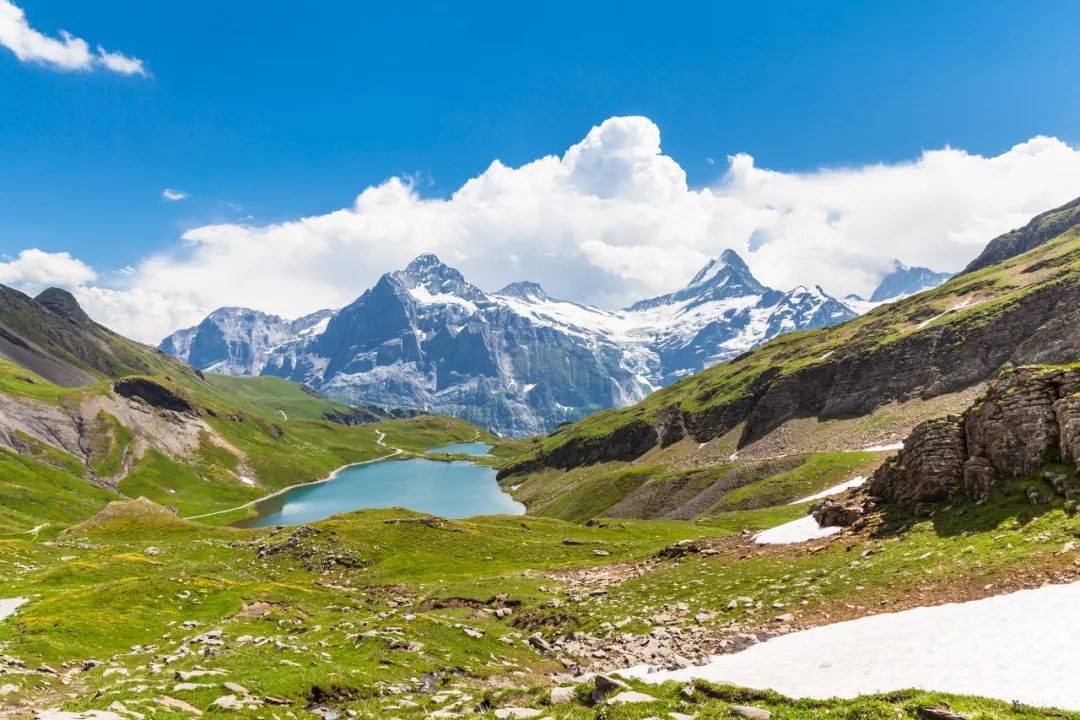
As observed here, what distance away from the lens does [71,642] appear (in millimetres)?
33188

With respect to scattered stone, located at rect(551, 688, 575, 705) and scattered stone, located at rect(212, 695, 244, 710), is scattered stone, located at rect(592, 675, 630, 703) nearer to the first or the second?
scattered stone, located at rect(551, 688, 575, 705)

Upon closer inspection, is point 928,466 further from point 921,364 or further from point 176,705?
point 921,364

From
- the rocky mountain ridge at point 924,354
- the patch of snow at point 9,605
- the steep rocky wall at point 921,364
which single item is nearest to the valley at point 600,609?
the patch of snow at point 9,605

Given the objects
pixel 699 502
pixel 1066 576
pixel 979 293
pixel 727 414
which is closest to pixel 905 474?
pixel 1066 576

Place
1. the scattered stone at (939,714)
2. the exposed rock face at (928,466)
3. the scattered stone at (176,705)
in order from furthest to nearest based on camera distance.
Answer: the exposed rock face at (928,466), the scattered stone at (176,705), the scattered stone at (939,714)

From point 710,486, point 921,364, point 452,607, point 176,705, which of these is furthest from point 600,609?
point 921,364

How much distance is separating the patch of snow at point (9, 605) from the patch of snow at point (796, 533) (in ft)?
180

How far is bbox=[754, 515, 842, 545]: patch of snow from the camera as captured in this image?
4538 centimetres

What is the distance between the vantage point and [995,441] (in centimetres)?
3619

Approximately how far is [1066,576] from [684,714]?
19142 millimetres

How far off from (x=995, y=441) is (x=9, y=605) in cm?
6820

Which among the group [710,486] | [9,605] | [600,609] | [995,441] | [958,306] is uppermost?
[958,306]

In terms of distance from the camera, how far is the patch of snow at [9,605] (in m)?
39.9

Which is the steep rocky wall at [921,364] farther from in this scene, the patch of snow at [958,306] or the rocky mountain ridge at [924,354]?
the patch of snow at [958,306]
